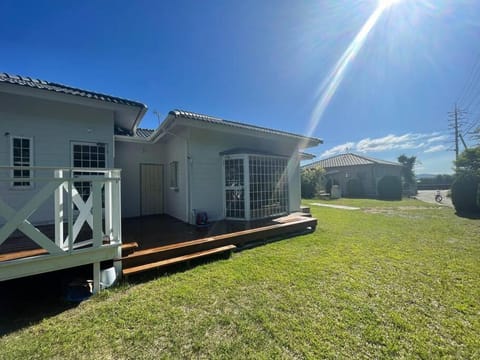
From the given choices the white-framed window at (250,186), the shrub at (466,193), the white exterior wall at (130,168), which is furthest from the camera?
the shrub at (466,193)

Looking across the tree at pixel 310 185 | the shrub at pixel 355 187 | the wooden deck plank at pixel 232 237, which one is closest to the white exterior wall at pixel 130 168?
the wooden deck plank at pixel 232 237

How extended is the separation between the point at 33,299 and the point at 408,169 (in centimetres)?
3355

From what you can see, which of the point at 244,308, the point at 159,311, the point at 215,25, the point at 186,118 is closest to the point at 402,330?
the point at 244,308

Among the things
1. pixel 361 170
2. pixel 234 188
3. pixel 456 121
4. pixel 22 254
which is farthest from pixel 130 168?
pixel 456 121

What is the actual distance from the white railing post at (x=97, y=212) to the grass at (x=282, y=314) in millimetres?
822

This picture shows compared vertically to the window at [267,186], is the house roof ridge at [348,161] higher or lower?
higher

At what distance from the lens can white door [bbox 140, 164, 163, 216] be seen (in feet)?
28.2

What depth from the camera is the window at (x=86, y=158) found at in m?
5.95

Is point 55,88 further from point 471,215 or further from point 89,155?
point 471,215

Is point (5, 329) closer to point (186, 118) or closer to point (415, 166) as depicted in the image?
point (186, 118)

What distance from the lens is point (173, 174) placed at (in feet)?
26.9

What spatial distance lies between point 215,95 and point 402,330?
37.0 ft

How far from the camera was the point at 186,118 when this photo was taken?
5.81 metres

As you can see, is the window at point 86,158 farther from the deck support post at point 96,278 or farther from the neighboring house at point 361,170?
the neighboring house at point 361,170
